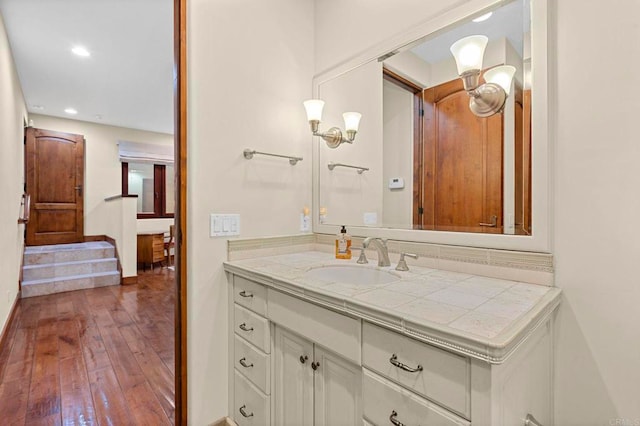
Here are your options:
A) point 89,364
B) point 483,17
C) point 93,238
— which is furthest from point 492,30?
point 93,238

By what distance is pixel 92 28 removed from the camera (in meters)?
2.72

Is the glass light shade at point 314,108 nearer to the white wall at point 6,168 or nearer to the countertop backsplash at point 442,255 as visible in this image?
the countertop backsplash at point 442,255

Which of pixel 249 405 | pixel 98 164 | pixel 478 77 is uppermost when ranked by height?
pixel 98 164

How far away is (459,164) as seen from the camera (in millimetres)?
1458

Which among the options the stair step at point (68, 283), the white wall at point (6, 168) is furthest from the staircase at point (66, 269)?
the white wall at point (6, 168)

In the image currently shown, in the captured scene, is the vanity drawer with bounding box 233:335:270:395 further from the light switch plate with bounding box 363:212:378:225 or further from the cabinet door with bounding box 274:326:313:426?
the light switch plate with bounding box 363:212:378:225

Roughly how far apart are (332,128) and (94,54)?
115 inches

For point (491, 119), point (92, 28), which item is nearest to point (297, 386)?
point (491, 119)

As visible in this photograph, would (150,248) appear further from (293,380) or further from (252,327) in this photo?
(293,380)

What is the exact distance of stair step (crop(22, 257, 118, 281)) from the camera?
4254mm

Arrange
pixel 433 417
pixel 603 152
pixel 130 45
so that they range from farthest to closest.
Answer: pixel 130 45 → pixel 603 152 → pixel 433 417

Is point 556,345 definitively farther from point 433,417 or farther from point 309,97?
point 309,97

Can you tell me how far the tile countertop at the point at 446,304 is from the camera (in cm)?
71

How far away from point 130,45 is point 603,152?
3729mm
